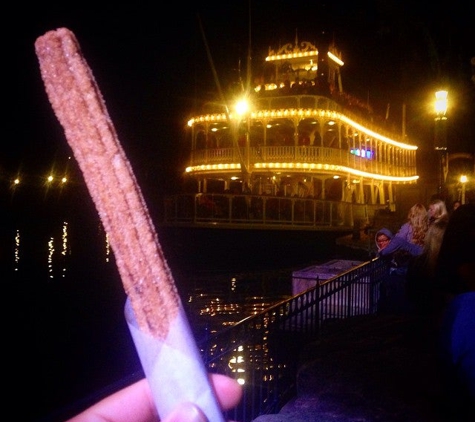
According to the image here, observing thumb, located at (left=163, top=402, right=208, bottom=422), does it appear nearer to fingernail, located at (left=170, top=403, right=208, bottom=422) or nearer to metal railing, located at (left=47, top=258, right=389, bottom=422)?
fingernail, located at (left=170, top=403, right=208, bottom=422)

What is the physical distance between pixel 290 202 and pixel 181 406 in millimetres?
23923

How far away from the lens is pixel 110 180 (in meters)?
0.91

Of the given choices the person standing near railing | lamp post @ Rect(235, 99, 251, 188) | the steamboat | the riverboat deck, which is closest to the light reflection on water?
the person standing near railing

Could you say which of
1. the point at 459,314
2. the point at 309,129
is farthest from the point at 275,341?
the point at 309,129

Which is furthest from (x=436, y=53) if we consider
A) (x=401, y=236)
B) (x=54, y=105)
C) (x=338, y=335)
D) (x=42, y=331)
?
(x=54, y=105)

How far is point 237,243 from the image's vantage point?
23531 millimetres

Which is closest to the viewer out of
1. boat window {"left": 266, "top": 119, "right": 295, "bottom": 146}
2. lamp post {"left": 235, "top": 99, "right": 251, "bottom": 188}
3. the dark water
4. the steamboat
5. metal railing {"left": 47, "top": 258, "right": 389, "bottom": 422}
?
metal railing {"left": 47, "top": 258, "right": 389, "bottom": 422}

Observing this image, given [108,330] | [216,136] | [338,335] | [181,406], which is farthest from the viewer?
[216,136]

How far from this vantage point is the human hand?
1.17 m

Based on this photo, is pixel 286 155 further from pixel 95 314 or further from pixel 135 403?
pixel 135 403

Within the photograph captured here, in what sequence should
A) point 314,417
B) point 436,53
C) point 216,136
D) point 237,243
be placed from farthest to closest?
point 216,136
point 237,243
point 436,53
point 314,417

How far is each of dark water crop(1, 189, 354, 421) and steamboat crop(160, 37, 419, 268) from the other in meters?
1.28

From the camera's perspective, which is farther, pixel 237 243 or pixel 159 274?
pixel 237 243

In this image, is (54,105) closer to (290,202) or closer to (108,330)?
(108,330)
